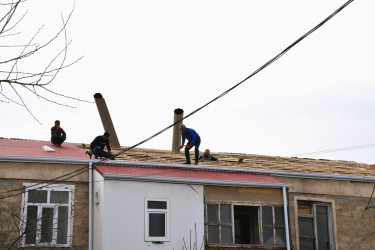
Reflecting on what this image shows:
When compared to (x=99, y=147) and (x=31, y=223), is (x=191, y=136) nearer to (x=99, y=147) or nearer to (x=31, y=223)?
(x=99, y=147)

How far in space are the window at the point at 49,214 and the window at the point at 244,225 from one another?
4.06 m

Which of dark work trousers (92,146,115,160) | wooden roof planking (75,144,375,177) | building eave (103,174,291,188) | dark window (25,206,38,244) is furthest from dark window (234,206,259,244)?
dark window (25,206,38,244)

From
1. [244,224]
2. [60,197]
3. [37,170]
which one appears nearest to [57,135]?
[37,170]

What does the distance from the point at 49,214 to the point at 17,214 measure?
90cm

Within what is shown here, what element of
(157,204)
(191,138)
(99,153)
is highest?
(191,138)

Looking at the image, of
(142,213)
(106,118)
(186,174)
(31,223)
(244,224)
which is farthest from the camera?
(106,118)

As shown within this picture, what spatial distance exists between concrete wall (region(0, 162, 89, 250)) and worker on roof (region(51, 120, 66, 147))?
2934 mm

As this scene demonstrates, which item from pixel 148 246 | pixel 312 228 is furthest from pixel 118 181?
pixel 312 228

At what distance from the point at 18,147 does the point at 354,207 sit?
442 inches

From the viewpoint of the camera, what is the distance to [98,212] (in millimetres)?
17188

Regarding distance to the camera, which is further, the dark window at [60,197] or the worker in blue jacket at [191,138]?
the worker in blue jacket at [191,138]

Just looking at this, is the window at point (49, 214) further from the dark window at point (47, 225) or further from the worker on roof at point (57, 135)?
the worker on roof at point (57, 135)

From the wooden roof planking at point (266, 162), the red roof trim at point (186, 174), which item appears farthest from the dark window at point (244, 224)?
the wooden roof planking at point (266, 162)

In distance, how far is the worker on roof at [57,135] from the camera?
20.5 m
